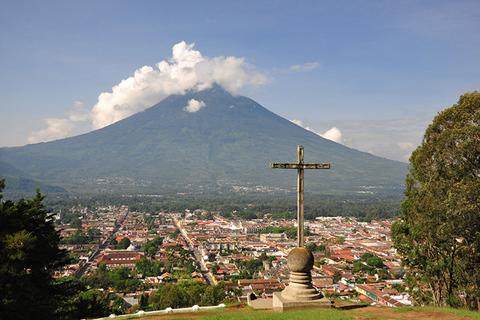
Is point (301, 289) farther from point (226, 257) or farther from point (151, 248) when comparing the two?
point (151, 248)

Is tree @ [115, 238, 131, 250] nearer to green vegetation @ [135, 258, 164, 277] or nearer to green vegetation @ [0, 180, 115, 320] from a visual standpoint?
green vegetation @ [135, 258, 164, 277]

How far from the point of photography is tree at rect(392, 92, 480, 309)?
9.56 meters

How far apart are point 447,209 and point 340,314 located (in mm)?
3384

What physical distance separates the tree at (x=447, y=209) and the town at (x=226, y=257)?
2353mm

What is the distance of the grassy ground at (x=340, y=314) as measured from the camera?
315 inches

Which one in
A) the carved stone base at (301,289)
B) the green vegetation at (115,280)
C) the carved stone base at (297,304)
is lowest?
the green vegetation at (115,280)

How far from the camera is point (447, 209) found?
9.52 meters

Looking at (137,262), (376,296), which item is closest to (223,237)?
(137,262)

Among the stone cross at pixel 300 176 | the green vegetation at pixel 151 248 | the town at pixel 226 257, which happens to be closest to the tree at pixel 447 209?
the town at pixel 226 257

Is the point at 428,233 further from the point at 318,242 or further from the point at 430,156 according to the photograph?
the point at 318,242

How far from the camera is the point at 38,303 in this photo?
10055 millimetres

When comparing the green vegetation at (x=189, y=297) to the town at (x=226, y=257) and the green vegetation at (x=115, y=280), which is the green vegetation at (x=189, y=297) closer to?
the town at (x=226, y=257)

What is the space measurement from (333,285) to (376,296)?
6629 mm

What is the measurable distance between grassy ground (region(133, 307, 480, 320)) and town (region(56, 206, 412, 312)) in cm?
177
